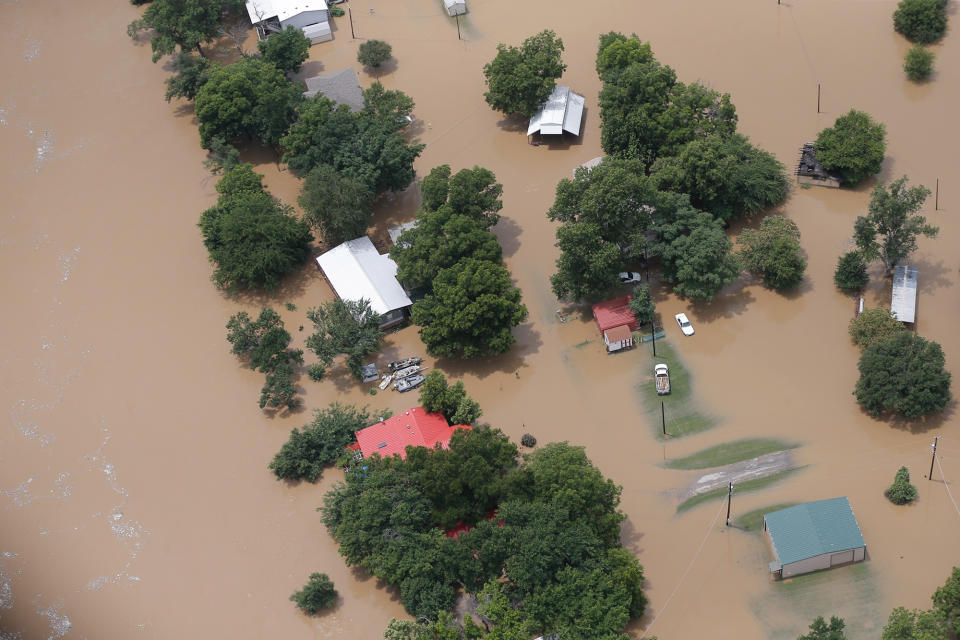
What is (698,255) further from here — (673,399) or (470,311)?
(470,311)

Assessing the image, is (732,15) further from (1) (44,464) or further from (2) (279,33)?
(1) (44,464)

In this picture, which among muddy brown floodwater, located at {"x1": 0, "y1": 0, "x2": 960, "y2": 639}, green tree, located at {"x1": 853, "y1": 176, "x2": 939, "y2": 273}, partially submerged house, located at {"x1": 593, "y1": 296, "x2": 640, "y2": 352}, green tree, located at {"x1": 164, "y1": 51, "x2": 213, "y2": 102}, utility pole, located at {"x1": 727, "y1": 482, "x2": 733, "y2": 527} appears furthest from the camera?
green tree, located at {"x1": 164, "y1": 51, "x2": 213, "y2": 102}

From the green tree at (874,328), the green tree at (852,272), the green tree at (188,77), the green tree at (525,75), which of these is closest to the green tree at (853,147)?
the green tree at (852,272)

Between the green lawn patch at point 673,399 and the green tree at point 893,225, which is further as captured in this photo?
the green tree at point 893,225

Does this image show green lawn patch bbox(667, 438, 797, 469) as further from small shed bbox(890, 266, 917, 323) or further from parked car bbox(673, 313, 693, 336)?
small shed bbox(890, 266, 917, 323)

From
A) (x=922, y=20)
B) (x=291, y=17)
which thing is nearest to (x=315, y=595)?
(x=291, y=17)

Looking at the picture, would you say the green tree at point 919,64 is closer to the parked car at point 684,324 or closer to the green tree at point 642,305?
the parked car at point 684,324

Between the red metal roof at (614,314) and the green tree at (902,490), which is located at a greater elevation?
the red metal roof at (614,314)

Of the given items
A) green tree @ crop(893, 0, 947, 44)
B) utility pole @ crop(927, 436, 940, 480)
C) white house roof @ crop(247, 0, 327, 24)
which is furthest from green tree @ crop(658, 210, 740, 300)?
white house roof @ crop(247, 0, 327, 24)
